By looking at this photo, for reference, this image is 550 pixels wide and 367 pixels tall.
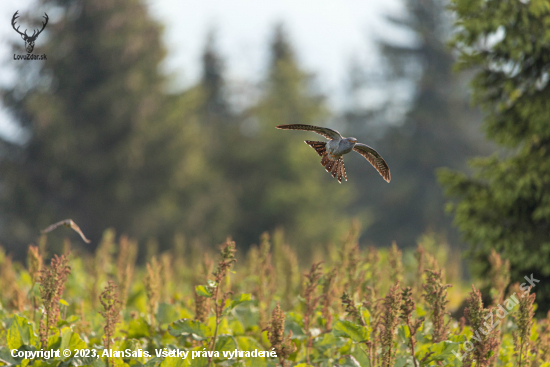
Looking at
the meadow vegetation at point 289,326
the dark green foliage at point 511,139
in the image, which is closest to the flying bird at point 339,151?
the meadow vegetation at point 289,326

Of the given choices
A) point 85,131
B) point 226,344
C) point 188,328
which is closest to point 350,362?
point 226,344

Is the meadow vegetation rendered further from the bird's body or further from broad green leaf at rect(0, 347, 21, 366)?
the bird's body

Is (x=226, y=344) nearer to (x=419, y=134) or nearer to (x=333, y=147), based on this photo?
(x=333, y=147)

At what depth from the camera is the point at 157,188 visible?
703 inches

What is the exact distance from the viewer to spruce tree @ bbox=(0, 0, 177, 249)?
50.9 feet

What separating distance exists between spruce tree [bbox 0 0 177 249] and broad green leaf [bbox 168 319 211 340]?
14.3 metres

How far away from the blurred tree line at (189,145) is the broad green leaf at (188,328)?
14.2 meters

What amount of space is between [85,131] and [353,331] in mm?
15482

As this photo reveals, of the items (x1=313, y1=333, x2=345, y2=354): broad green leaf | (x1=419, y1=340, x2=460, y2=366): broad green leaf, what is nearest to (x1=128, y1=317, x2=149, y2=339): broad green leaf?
(x1=313, y1=333, x2=345, y2=354): broad green leaf

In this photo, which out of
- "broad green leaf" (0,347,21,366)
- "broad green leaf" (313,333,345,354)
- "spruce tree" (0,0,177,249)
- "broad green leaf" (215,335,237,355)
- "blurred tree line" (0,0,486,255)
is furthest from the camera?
"blurred tree line" (0,0,486,255)

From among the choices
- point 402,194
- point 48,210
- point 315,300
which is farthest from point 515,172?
point 402,194

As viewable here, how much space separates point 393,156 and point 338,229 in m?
8.35

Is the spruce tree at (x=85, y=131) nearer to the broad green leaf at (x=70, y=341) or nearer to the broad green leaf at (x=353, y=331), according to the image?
the broad green leaf at (x=70, y=341)

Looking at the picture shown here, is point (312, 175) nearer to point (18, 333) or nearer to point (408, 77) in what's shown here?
point (408, 77)
